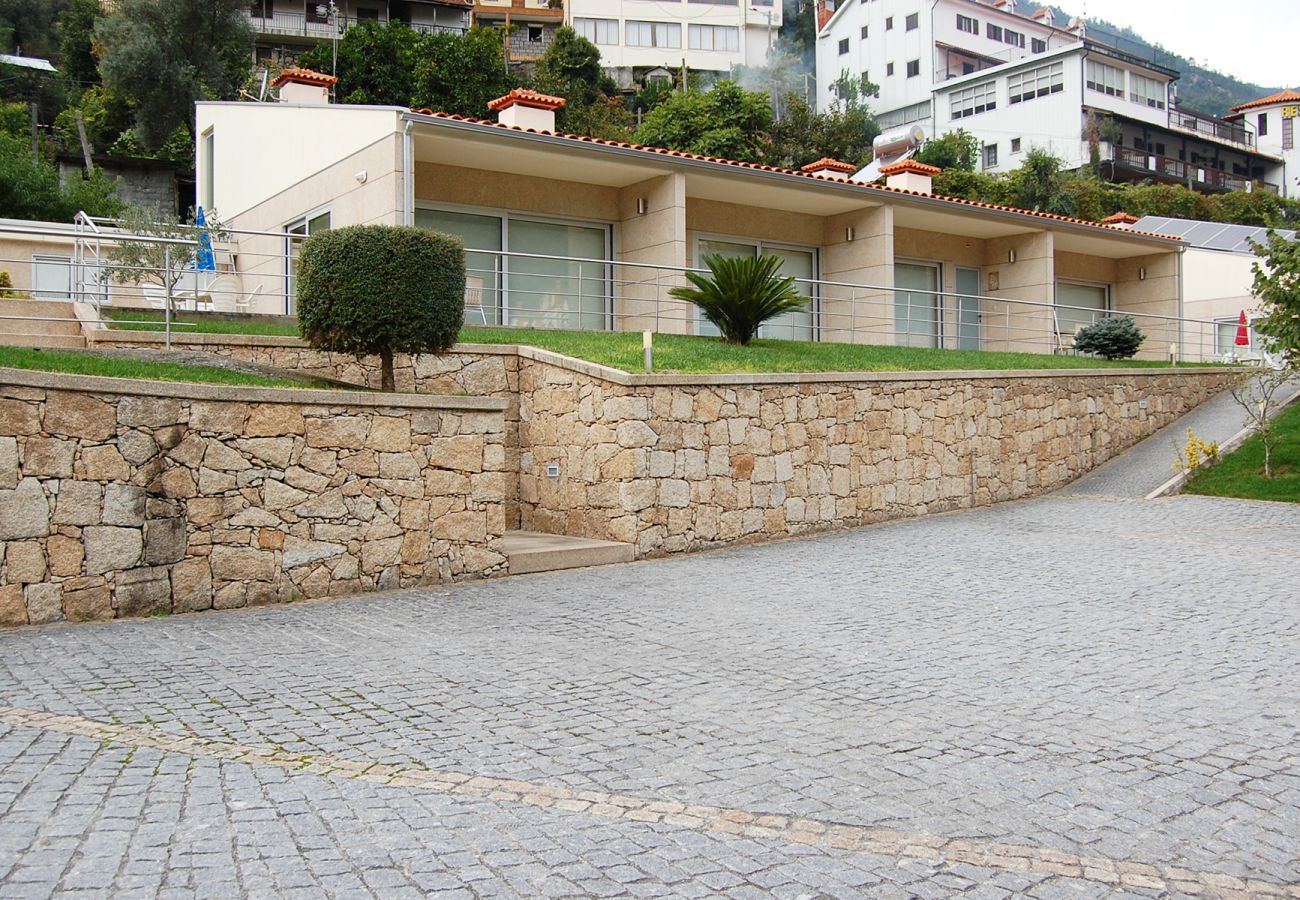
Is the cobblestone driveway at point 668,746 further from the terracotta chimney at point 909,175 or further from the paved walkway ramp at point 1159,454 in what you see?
the terracotta chimney at point 909,175

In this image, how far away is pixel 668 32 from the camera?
69062 millimetres

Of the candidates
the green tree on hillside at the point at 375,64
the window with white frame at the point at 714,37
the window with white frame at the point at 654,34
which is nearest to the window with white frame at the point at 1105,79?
the window with white frame at the point at 714,37

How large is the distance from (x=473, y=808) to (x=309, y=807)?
66 centimetres

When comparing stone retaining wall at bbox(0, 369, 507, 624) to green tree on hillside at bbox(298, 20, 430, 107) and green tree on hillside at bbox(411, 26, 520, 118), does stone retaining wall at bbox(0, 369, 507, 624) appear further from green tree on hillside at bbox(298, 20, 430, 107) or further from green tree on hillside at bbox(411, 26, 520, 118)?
green tree on hillside at bbox(298, 20, 430, 107)

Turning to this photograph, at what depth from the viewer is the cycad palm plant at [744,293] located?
49.7ft

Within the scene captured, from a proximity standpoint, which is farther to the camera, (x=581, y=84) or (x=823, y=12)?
(x=823, y=12)

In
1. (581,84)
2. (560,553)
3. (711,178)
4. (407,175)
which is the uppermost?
(581,84)

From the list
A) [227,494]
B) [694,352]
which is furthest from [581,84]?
[227,494]

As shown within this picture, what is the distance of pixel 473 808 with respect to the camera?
4477mm

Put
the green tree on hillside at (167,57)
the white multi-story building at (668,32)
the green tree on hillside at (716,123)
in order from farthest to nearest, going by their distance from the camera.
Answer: the white multi-story building at (668,32)
the green tree on hillside at (716,123)
the green tree on hillside at (167,57)

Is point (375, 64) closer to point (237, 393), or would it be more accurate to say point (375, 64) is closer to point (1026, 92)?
point (1026, 92)

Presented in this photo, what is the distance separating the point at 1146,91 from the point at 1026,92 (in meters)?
9.16

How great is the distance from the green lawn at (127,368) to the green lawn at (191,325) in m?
1.99

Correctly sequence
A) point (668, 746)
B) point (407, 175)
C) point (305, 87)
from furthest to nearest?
point (305, 87) → point (407, 175) → point (668, 746)
